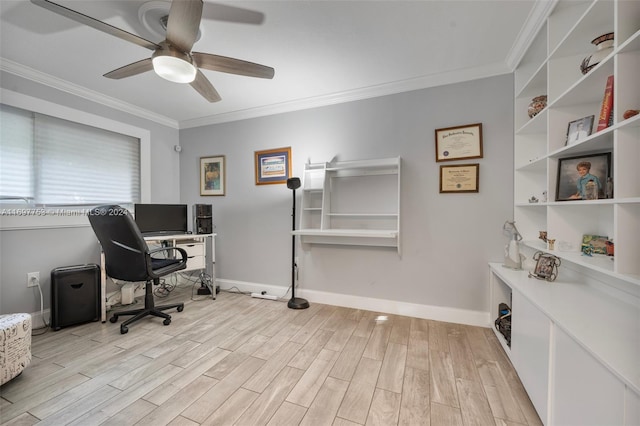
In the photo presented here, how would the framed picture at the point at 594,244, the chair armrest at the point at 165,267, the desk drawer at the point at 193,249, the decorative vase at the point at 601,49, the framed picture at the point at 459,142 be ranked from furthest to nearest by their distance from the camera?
1. the desk drawer at the point at 193,249
2. the framed picture at the point at 459,142
3. the chair armrest at the point at 165,267
4. the framed picture at the point at 594,244
5. the decorative vase at the point at 601,49

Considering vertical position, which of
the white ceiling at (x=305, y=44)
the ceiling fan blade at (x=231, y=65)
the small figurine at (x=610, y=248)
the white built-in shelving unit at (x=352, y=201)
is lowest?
the small figurine at (x=610, y=248)

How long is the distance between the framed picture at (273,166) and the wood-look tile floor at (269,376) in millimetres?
1604

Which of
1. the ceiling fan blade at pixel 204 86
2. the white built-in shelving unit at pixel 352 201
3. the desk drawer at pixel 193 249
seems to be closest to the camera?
the ceiling fan blade at pixel 204 86

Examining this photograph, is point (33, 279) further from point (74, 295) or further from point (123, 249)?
Answer: point (123, 249)

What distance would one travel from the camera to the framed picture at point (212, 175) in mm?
3330

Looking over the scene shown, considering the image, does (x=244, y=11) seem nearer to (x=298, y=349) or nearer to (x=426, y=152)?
(x=426, y=152)

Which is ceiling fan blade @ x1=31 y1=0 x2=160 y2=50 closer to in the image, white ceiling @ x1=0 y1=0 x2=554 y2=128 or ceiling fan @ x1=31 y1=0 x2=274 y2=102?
ceiling fan @ x1=31 y1=0 x2=274 y2=102

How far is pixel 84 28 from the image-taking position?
67.7 inches

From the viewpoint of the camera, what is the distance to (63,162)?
8.21 ft

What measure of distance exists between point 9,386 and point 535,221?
3791mm

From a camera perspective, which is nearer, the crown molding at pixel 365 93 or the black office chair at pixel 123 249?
the black office chair at pixel 123 249

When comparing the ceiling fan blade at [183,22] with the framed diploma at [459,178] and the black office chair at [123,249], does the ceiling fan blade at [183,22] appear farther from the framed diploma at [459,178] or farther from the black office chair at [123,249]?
the framed diploma at [459,178]

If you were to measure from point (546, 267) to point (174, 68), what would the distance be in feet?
8.94

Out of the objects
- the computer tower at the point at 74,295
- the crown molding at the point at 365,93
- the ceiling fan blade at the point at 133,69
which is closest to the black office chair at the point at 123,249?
the computer tower at the point at 74,295
